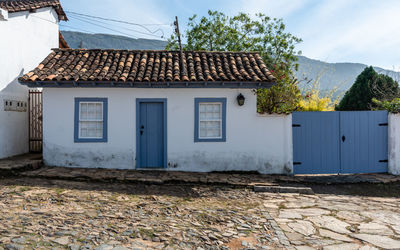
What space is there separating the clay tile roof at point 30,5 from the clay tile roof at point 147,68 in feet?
5.45

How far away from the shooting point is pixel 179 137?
8781mm

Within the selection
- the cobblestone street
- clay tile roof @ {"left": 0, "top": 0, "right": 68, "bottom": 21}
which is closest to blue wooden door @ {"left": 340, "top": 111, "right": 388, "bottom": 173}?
the cobblestone street

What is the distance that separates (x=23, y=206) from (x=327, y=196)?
6.49 meters

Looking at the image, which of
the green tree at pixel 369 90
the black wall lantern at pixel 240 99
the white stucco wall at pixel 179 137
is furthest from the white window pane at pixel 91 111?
the green tree at pixel 369 90

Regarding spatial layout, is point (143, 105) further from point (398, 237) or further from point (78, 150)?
point (398, 237)

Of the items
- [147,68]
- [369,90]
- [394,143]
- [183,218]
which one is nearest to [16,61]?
[147,68]

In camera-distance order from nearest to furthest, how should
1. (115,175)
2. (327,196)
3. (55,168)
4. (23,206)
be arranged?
(23,206), (327,196), (115,175), (55,168)

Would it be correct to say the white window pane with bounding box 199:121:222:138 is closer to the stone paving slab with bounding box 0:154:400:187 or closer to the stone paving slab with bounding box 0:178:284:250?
the stone paving slab with bounding box 0:154:400:187

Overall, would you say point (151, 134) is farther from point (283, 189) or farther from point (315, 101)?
point (315, 101)

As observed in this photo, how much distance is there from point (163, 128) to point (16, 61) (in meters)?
5.61

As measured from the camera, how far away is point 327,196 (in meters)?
6.88

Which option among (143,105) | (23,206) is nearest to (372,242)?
(23,206)

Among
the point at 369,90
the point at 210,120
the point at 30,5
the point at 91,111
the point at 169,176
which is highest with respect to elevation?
the point at 30,5

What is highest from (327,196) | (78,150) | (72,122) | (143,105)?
(143,105)
